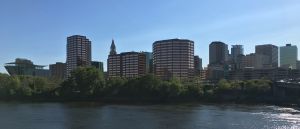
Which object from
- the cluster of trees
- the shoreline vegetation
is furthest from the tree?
the cluster of trees

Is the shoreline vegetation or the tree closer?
the shoreline vegetation

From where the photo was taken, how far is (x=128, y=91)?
146 meters

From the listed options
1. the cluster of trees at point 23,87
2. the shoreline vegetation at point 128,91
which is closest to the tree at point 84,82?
the shoreline vegetation at point 128,91

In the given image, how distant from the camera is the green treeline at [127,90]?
141 metres

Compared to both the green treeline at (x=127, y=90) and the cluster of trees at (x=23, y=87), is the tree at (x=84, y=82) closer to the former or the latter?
the green treeline at (x=127, y=90)

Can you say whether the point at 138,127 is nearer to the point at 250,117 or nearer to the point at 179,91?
the point at 250,117

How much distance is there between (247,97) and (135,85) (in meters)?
36.3

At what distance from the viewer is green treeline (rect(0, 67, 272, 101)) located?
141m

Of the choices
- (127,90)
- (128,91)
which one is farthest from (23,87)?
(128,91)

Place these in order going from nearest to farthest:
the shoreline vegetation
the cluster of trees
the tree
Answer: the shoreline vegetation, the cluster of trees, the tree

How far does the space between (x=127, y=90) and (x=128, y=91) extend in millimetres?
599

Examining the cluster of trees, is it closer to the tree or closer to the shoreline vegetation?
the shoreline vegetation

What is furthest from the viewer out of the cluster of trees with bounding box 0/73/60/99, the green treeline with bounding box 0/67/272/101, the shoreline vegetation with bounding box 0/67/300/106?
the cluster of trees with bounding box 0/73/60/99

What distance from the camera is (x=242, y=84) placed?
151375 mm
